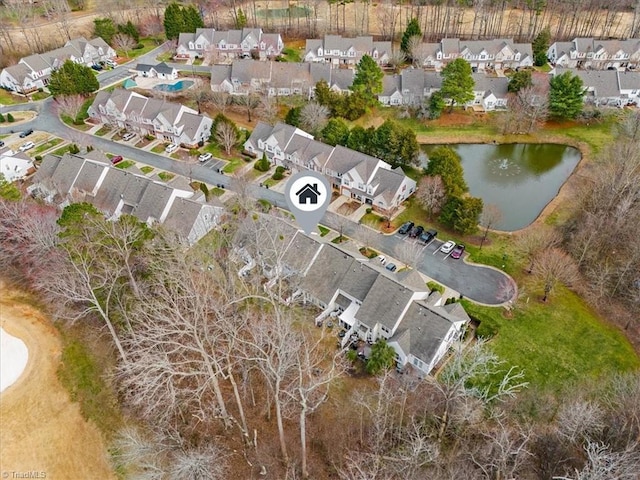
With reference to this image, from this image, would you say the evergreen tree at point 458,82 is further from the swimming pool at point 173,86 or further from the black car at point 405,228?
the swimming pool at point 173,86

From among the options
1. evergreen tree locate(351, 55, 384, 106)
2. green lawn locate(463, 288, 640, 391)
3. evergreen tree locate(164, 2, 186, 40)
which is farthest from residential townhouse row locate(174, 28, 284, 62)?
green lawn locate(463, 288, 640, 391)

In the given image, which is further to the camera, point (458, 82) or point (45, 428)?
point (458, 82)

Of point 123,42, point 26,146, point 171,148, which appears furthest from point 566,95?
point 123,42

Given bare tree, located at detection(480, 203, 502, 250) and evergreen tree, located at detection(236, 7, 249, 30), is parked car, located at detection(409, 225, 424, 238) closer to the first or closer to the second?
bare tree, located at detection(480, 203, 502, 250)

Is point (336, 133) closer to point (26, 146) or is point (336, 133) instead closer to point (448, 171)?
point (448, 171)

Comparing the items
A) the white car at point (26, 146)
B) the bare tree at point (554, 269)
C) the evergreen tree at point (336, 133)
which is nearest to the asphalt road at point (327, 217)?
the bare tree at point (554, 269)

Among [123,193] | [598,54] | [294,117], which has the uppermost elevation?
[598,54]

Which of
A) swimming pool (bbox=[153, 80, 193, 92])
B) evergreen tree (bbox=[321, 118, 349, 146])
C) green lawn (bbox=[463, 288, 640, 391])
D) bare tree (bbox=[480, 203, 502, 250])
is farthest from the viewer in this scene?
swimming pool (bbox=[153, 80, 193, 92])
